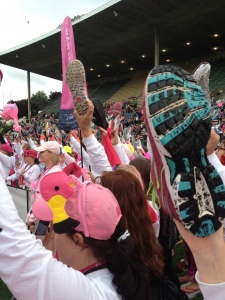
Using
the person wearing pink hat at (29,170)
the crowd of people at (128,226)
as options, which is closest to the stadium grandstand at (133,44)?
the person wearing pink hat at (29,170)

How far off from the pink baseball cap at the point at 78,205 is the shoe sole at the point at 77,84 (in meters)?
0.93

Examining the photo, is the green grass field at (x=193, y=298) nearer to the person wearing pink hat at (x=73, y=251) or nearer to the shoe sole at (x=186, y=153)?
the person wearing pink hat at (x=73, y=251)

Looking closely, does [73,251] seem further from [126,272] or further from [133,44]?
[133,44]

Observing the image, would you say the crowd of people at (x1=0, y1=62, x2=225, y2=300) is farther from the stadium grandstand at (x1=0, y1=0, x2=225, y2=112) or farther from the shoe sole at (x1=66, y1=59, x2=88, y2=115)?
the stadium grandstand at (x1=0, y1=0, x2=225, y2=112)

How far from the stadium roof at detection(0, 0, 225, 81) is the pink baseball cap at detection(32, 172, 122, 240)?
1626 cm

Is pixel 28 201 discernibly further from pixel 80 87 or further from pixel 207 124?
pixel 207 124

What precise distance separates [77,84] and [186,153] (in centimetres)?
140

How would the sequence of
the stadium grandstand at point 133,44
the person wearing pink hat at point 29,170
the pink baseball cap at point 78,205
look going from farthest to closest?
1. the stadium grandstand at point 133,44
2. the person wearing pink hat at point 29,170
3. the pink baseball cap at point 78,205

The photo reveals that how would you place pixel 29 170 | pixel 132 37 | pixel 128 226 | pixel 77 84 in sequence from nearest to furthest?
1. pixel 128 226
2. pixel 77 84
3. pixel 29 170
4. pixel 132 37

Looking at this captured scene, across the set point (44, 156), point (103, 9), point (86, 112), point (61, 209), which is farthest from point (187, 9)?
point (61, 209)

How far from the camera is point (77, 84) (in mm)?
2043

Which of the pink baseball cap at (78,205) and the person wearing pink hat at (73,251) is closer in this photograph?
the person wearing pink hat at (73,251)

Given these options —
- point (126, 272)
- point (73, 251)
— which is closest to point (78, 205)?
point (73, 251)

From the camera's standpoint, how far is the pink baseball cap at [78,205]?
1.08 meters
